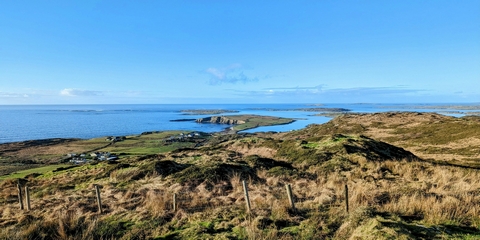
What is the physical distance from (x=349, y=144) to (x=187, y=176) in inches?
736

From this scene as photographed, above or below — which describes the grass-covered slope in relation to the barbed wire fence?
below

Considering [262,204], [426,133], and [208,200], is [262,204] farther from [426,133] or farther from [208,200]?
[426,133]

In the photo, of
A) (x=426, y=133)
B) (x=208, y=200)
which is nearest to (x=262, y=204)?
(x=208, y=200)

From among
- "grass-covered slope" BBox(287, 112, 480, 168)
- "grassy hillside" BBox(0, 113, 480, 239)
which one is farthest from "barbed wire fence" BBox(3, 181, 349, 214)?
"grass-covered slope" BBox(287, 112, 480, 168)

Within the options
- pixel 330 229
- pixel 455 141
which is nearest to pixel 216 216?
pixel 330 229

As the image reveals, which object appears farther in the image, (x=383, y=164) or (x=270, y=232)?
(x=383, y=164)

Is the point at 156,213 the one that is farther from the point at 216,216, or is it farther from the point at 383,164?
the point at 383,164

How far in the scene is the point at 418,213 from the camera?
957 centimetres

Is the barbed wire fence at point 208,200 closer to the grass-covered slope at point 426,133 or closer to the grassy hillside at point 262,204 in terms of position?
the grassy hillside at point 262,204

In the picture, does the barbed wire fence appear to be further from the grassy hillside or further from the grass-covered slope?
the grass-covered slope

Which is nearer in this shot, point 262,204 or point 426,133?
point 262,204

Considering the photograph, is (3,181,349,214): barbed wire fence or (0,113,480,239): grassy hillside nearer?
(0,113,480,239): grassy hillside

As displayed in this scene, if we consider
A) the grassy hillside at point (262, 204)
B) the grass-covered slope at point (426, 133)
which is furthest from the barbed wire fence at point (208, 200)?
the grass-covered slope at point (426, 133)

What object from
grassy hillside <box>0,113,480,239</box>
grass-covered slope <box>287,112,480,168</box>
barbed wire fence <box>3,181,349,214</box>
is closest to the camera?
grassy hillside <box>0,113,480,239</box>
